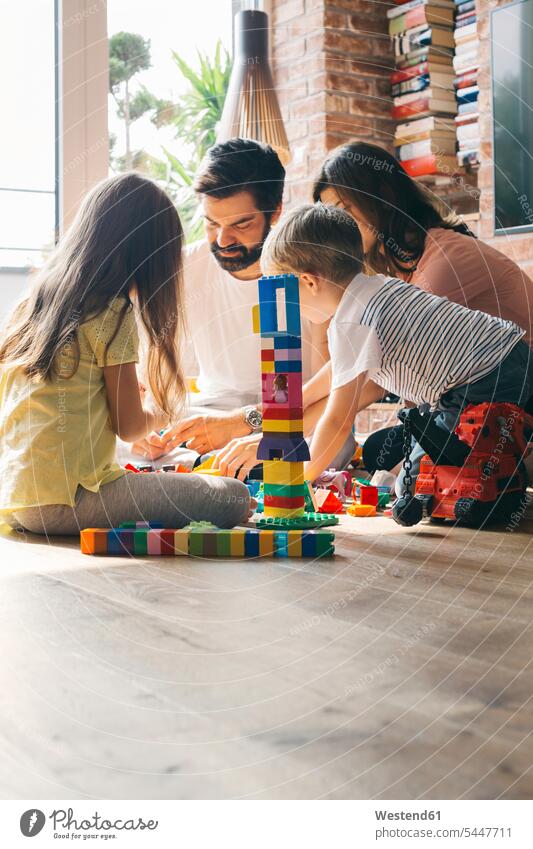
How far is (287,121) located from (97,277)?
1560 millimetres

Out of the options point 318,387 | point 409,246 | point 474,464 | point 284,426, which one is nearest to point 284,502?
point 284,426

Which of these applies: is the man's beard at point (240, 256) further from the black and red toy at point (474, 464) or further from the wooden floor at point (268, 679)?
the wooden floor at point (268, 679)

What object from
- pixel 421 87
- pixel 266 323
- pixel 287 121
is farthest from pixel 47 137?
pixel 266 323

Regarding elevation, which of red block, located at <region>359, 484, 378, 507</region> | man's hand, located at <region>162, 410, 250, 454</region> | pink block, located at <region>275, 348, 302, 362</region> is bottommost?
red block, located at <region>359, 484, 378, 507</region>

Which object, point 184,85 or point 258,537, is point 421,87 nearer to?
point 184,85

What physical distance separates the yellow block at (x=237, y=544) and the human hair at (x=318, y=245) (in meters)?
0.52

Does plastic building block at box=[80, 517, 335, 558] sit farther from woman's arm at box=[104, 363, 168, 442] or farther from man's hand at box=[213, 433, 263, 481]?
man's hand at box=[213, 433, 263, 481]

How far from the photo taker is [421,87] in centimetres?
263

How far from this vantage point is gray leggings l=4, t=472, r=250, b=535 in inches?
53.7

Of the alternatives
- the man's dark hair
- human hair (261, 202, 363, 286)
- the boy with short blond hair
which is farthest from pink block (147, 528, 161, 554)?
the man's dark hair

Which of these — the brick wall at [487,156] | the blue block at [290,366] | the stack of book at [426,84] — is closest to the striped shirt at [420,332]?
the blue block at [290,366]

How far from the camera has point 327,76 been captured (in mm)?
2609

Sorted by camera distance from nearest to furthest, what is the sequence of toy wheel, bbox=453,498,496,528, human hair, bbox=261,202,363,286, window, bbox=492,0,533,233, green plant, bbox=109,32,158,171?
toy wheel, bbox=453,498,496,528 < human hair, bbox=261,202,363,286 < window, bbox=492,0,533,233 < green plant, bbox=109,32,158,171

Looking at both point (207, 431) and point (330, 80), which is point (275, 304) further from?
point (330, 80)
